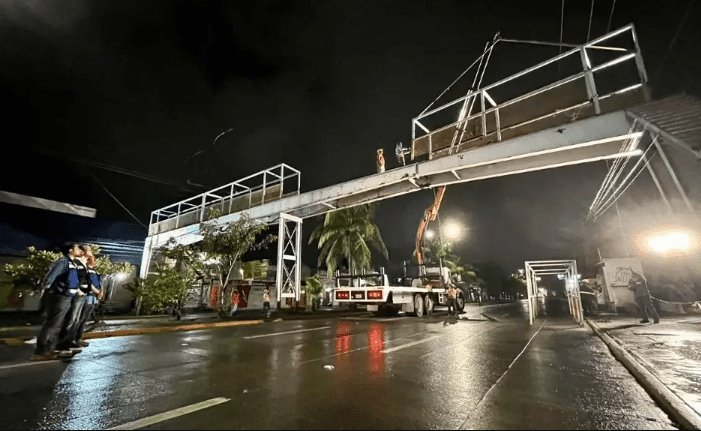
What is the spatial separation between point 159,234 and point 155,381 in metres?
17.9

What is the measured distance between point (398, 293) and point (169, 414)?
12024mm

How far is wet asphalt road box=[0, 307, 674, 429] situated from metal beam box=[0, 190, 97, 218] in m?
18.3

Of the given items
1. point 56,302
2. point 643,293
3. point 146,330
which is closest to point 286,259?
point 146,330

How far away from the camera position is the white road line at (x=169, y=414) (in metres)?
2.59

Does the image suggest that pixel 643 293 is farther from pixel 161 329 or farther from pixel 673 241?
pixel 161 329

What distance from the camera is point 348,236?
993 inches

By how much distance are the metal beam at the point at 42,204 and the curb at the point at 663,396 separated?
1007 inches

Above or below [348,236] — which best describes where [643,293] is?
below

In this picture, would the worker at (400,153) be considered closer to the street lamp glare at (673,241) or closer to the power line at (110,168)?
the street lamp glare at (673,241)

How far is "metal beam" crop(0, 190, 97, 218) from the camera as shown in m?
18.4

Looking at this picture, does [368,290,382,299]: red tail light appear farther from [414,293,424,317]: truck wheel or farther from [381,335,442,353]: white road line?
[381,335,442,353]: white road line

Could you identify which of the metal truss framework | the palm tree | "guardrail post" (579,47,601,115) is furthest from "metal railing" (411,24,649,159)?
the palm tree

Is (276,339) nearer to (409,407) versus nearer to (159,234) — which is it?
(409,407)

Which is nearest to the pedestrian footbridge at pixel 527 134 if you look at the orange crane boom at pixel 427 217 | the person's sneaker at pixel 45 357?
the orange crane boom at pixel 427 217
